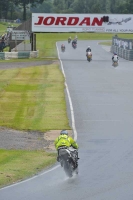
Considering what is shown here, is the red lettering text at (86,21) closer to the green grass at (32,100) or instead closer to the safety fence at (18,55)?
the safety fence at (18,55)

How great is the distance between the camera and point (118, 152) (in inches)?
794

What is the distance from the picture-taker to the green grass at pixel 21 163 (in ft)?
53.7

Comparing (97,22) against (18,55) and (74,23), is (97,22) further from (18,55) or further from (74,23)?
(18,55)

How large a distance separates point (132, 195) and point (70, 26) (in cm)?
5924

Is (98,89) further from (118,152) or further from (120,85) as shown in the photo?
(118,152)

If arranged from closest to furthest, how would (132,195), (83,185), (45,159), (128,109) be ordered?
(132,195)
(83,185)
(45,159)
(128,109)

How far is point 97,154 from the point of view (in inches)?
783

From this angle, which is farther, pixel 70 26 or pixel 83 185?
pixel 70 26

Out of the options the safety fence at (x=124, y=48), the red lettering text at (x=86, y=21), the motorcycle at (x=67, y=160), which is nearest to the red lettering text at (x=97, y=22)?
the red lettering text at (x=86, y=21)

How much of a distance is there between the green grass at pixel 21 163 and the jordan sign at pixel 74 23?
52.3 metres

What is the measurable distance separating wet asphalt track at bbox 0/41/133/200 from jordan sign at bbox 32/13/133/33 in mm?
27717

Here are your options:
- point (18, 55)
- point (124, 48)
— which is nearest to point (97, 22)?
point (124, 48)

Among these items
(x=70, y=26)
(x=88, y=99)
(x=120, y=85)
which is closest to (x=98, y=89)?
(x=120, y=85)

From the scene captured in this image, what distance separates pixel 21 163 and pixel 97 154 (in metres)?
2.72
